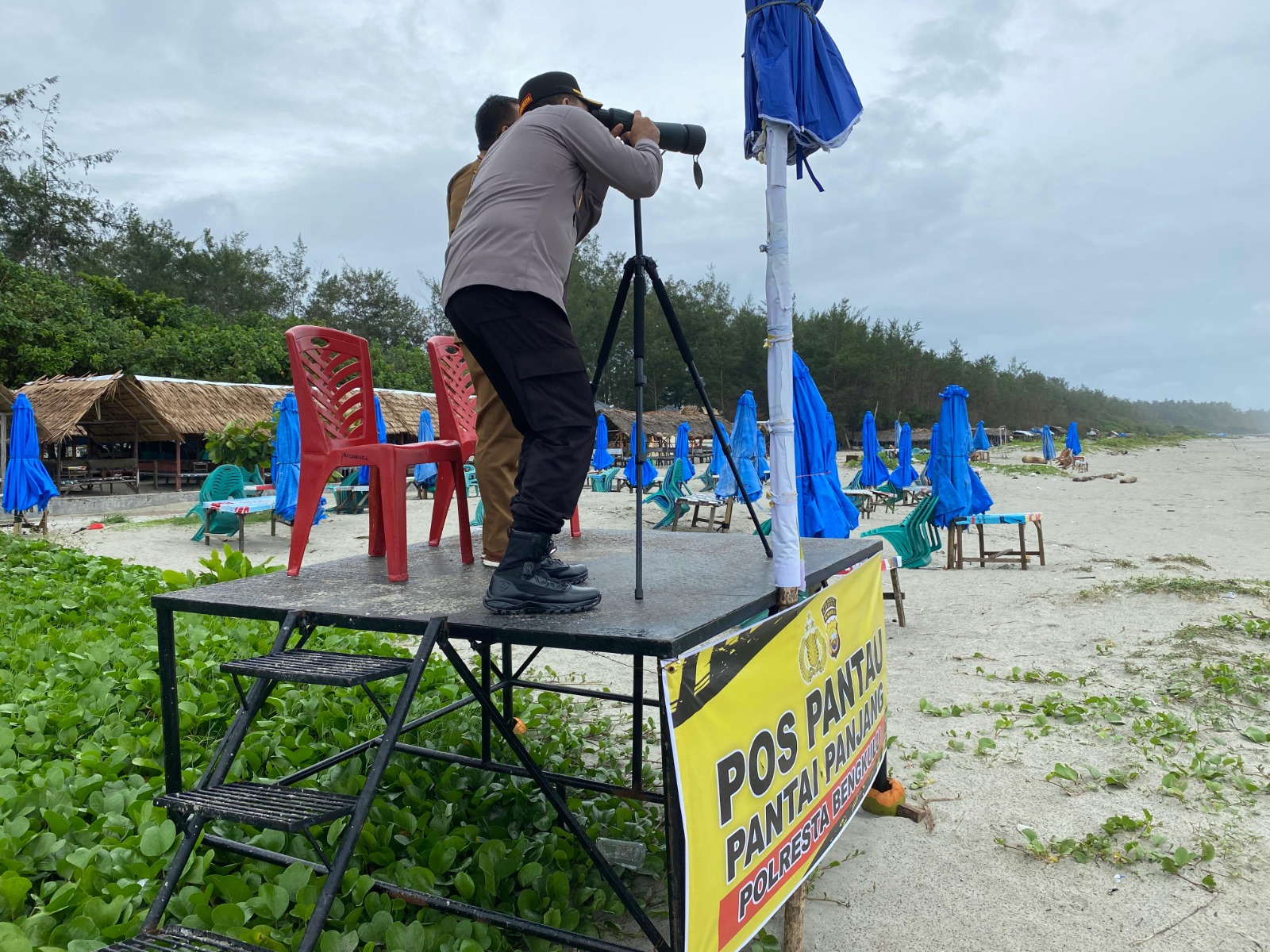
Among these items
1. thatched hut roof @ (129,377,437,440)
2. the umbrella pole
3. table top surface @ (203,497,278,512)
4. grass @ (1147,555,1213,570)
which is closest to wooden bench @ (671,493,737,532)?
grass @ (1147,555,1213,570)

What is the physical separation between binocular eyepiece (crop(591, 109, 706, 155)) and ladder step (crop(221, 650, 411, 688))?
175 centimetres

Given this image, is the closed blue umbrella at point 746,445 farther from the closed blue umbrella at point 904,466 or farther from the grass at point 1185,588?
the closed blue umbrella at point 904,466

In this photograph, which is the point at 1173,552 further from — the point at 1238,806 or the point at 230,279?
the point at 230,279

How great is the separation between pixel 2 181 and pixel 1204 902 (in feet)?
124

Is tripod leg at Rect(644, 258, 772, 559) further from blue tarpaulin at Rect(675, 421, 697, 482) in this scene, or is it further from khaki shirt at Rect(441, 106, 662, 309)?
blue tarpaulin at Rect(675, 421, 697, 482)

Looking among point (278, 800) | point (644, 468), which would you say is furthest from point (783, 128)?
point (644, 468)

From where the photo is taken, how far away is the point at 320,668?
6.77 feet

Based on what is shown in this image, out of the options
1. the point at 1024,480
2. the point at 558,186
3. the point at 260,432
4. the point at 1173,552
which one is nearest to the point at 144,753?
the point at 558,186

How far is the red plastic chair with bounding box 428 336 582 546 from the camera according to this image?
11.6ft

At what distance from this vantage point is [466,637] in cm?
220

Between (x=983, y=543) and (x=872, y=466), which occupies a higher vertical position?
(x=872, y=466)

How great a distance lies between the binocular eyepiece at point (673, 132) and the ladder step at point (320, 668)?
175cm

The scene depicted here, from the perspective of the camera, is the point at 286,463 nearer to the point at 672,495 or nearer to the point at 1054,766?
the point at 672,495

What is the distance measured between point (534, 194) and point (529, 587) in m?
1.10
